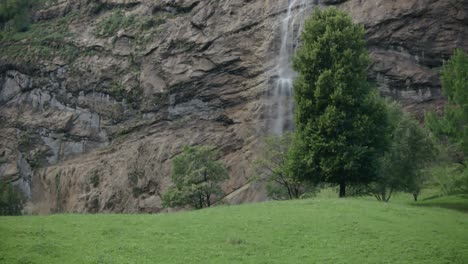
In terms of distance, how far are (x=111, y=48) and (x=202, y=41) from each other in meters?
13.3

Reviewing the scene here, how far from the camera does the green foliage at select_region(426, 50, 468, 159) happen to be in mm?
29875

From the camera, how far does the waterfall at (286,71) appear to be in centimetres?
5919

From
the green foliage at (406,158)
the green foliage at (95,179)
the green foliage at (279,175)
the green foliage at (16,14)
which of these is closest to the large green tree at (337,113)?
the green foliage at (406,158)

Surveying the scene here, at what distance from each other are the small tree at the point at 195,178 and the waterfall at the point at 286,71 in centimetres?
1556

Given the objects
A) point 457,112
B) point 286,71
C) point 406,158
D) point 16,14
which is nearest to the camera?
point 457,112

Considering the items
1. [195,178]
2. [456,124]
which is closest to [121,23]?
[195,178]

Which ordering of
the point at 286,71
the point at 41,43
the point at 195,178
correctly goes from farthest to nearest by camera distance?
1. the point at 41,43
2. the point at 286,71
3. the point at 195,178

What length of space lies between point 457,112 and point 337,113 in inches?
265

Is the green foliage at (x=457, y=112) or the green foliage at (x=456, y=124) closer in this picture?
the green foliage at (x=456, y=124)

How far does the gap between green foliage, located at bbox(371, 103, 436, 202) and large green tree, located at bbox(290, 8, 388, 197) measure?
75 cm

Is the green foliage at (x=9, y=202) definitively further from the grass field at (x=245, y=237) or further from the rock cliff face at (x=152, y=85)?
the grass field at (x=245, y=237)

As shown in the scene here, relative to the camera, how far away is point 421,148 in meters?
34.7

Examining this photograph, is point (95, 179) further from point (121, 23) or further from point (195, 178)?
point (195, 178)

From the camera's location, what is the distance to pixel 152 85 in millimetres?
67250
